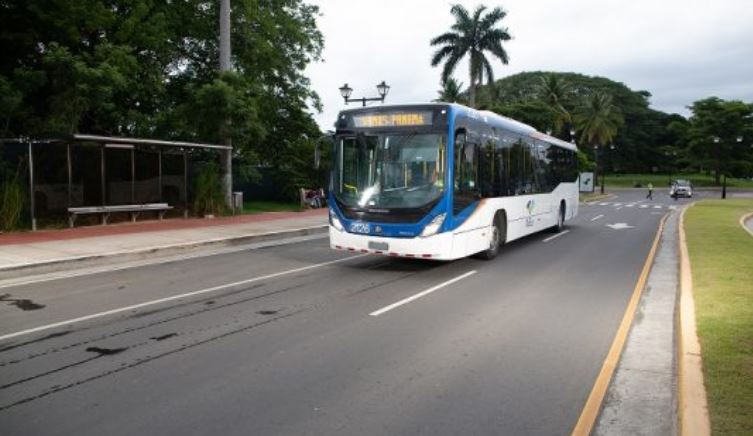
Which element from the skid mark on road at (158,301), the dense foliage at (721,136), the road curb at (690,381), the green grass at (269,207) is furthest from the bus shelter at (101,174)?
the dense foliage at (721,136)

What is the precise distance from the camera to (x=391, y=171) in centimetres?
1104

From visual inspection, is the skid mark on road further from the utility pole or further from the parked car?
the parked car

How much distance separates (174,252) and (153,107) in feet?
40.0

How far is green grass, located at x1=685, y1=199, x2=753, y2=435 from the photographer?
4383 mm

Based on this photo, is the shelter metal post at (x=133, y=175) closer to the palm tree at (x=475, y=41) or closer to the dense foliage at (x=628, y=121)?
the palm tree at (x=475, y=41)

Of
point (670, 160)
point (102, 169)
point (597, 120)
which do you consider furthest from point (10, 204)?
point (670, 160)

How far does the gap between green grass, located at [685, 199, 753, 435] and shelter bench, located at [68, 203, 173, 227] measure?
15612 mm

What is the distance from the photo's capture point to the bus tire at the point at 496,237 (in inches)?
508

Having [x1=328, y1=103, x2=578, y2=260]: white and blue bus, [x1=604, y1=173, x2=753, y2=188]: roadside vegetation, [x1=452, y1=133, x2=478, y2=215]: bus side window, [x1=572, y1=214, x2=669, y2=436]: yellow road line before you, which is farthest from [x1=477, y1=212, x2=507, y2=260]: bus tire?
[x1=604, y1=173, x2=753, y2=188]: roadside vegetation

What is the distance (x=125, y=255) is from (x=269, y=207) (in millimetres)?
15606

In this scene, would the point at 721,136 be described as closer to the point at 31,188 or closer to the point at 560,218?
the point at 560,218

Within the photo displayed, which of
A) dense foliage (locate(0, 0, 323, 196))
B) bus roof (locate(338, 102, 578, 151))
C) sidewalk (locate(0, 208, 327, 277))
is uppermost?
dense foliage (locate(0, 0, 323, 196))

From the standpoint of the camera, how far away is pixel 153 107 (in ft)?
79.7

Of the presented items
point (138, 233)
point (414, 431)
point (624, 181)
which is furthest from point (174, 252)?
point (624, 181)
